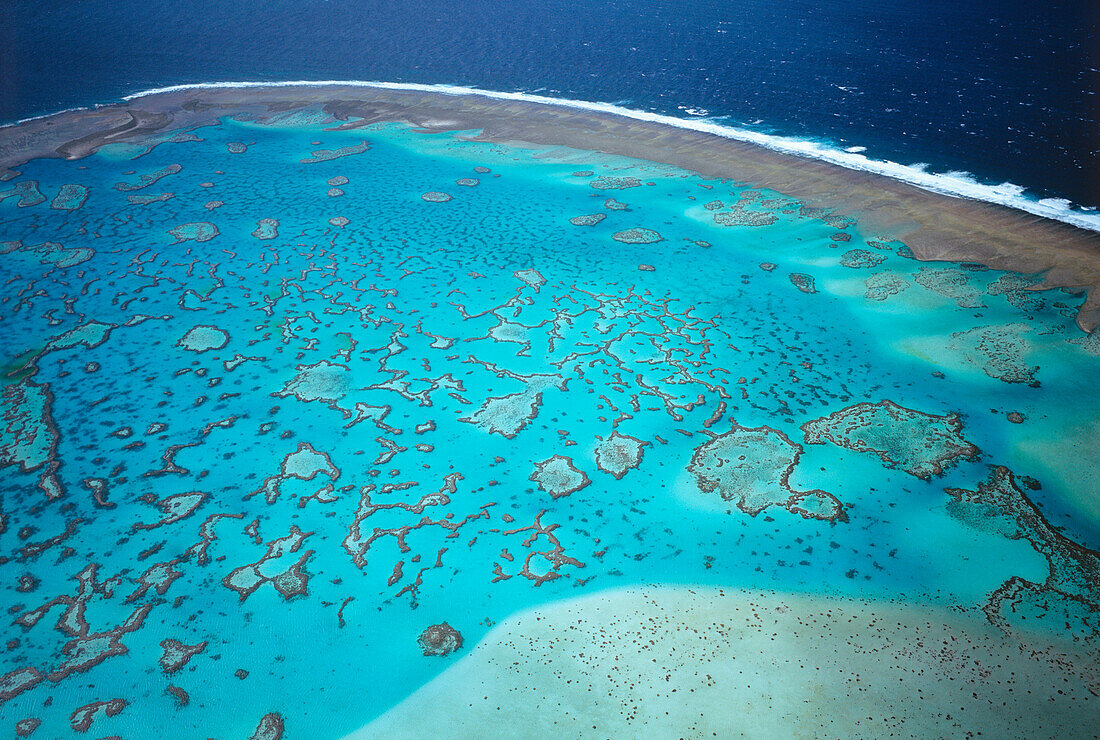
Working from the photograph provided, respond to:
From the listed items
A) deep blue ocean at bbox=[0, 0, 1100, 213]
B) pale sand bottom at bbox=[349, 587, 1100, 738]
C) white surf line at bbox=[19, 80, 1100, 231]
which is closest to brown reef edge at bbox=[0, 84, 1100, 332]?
white surf line at bbox=[19, 80, 1100, 231]

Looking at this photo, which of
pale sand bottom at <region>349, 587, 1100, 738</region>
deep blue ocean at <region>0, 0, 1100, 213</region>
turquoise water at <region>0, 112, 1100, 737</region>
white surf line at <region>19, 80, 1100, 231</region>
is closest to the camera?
pale sand bottom at <region>349, 587, 1100, 738</region>

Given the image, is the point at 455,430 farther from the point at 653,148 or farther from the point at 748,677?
the point at 653,148

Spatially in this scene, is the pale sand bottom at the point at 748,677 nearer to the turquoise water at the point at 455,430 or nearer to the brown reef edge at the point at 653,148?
the turquoise water at the point at 455,430

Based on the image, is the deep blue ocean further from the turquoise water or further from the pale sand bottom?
the pale sand bottom

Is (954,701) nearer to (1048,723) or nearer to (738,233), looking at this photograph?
(1048,723)

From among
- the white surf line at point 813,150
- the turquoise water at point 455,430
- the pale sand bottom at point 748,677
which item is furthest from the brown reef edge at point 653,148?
the pale sand bottom at point 748,677

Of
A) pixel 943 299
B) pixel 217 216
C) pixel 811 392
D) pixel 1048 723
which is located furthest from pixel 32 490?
pixel 943 299
